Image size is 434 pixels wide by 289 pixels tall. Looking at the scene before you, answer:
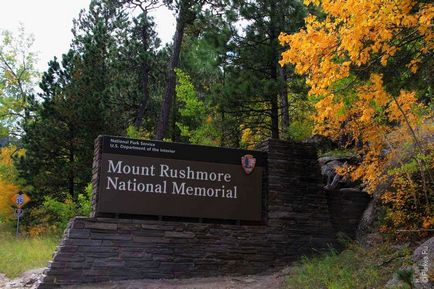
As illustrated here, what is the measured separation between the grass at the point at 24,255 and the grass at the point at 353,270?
759 cm

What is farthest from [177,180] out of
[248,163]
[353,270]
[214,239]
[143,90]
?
[143,90]

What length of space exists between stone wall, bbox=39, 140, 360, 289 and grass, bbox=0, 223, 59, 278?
13.3 ft

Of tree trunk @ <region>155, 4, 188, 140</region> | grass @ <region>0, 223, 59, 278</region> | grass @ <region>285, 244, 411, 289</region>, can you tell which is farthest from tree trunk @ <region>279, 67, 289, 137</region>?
grass @ <region>0, 223, 59, 278</region>

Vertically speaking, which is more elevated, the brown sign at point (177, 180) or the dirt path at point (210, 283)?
the brown sign at point (177, 180)

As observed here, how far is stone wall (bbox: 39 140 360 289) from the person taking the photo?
9273 millimetres

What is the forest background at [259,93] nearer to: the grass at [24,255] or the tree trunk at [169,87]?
the tree trunk at [169,87]

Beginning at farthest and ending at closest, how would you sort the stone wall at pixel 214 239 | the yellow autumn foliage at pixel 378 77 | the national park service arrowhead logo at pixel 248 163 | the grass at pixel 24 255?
the grass at pixel 24 255
the national park service arrowhead logo at pixel 248 163
the stone wall at pixel 214 239
the yellow autumn foliage at pixel 378 77

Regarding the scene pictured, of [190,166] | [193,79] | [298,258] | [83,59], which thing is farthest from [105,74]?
[298,258]

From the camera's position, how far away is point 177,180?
10203 millimetres

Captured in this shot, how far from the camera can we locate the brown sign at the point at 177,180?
977 cm

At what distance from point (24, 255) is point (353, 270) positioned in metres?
10.8

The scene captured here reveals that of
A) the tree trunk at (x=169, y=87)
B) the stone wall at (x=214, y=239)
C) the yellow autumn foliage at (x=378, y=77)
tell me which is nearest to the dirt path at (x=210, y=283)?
the stone wall at (x=214, y=239)

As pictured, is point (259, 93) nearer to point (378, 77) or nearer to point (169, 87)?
point (169, 87)

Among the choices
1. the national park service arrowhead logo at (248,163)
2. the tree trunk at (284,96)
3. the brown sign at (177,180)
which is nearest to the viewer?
the brown sign at (177,180)
